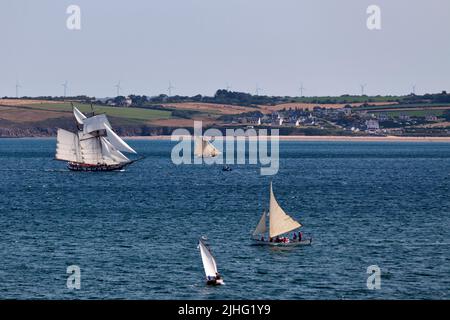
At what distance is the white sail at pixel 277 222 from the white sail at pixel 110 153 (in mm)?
109107

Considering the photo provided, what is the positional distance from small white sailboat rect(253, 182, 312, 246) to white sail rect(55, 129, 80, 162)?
110 meters

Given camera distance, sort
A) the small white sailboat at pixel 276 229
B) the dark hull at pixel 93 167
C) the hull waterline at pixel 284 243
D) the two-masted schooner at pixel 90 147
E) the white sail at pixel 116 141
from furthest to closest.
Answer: the dark hull at pixel 93 167, the two-masted schooner at pixel 90 147, the white sail at pixel 116 141, the small white sailboat at pixel 276 229, the hull waterline at pixel 284 243

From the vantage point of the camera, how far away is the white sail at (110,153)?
18538cm

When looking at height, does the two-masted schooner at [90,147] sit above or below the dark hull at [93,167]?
above

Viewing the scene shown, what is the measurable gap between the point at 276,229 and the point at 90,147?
11263cm

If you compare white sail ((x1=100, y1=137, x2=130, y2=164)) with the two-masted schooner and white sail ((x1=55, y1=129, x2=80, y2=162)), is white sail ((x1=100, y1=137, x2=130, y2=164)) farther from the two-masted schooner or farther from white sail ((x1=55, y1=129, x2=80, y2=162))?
white sail ((x1=55, y1=129, x2=80, y2=162))

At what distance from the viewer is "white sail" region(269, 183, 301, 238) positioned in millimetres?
76625

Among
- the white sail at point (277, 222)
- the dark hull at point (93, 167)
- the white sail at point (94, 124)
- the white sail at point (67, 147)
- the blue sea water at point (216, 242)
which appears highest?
the white sail at point (94, 124)

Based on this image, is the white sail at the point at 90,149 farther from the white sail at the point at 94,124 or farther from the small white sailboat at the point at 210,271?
the small white sailboat at the point at 210,271

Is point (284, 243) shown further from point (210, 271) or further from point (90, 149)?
point (90, 149)

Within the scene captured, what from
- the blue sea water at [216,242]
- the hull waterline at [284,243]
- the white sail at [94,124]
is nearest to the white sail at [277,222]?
the hull waterline at [284,243]

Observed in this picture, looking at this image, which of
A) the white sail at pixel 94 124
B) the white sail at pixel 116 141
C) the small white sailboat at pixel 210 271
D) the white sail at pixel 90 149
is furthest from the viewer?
the white sail at pixel 90 149

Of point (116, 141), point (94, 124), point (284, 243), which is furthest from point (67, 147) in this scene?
point (284, 243)

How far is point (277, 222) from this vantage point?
77.4 metres
